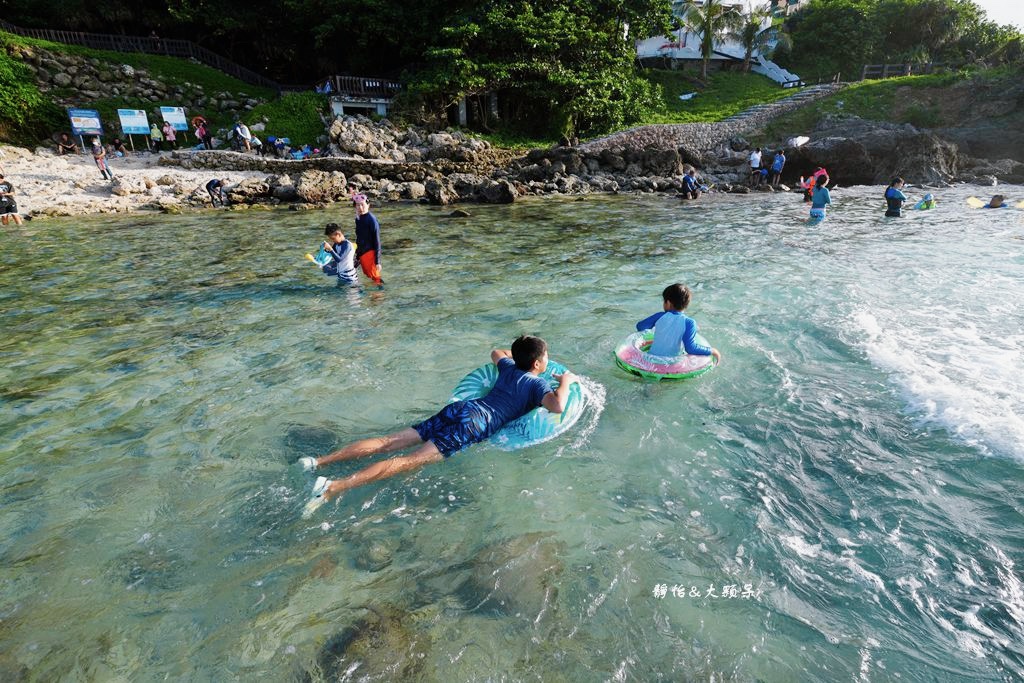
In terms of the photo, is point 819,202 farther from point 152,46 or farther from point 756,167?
point 152,46

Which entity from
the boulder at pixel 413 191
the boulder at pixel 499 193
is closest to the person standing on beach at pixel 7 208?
the boulder at pixel 413 191

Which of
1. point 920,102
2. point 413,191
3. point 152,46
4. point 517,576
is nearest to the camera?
point 517,576

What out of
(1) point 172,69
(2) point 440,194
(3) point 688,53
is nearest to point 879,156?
(2) point 440,194

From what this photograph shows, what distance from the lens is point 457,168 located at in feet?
94.4

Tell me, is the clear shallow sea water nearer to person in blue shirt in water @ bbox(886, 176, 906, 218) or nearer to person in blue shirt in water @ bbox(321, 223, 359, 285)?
person in blue shirt in water @ bbox(321, 223, 359, 285)

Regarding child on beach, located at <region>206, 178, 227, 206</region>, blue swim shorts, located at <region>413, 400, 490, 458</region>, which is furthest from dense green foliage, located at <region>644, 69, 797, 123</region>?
blue swim shorts, located at <region>413, 400, 490, 458</region>

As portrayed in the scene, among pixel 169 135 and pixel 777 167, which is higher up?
pixel 169 135

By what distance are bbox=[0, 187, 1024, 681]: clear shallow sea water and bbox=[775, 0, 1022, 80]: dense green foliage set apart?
50694 mm

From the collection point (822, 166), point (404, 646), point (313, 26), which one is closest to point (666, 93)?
point (822, 166)

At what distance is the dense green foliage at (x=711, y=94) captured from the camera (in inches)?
1581

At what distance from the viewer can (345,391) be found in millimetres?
6531

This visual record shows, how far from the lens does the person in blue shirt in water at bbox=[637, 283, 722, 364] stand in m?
6.19

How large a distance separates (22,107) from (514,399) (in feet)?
115

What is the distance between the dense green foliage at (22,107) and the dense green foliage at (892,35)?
2342 inches
